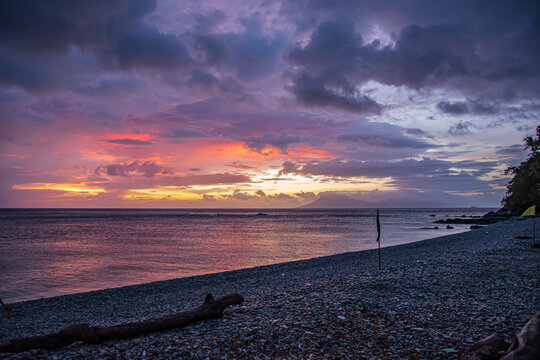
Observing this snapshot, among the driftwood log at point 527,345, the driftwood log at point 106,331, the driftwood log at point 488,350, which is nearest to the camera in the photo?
the driftwood log at point 527,345

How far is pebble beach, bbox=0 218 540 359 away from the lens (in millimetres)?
6340

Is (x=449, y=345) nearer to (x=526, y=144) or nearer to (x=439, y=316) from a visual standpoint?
(x=439, y=316)

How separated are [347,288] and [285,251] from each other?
22.9m

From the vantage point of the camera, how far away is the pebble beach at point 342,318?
6.34 metres

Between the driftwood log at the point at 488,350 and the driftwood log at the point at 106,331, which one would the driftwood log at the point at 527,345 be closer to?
the driftwood log at the point at 488,350

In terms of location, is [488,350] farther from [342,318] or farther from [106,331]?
[106,331]

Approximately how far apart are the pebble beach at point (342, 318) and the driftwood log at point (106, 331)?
159 millimetres

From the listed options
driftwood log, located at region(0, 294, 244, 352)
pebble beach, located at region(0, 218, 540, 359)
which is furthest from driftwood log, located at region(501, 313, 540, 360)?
driftwood log, located at region(0, 294, 244, 352)

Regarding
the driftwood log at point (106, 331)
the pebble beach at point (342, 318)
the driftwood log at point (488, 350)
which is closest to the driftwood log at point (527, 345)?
the driftwood log at point (488, 350)

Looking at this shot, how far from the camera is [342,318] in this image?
7.87 m

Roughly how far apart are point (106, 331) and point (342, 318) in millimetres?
5348

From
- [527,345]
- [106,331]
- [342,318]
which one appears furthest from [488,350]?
[106,331]

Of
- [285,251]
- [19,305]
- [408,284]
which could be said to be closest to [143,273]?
[19,305]

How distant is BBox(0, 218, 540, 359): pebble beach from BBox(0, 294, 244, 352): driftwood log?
0.16 meters
